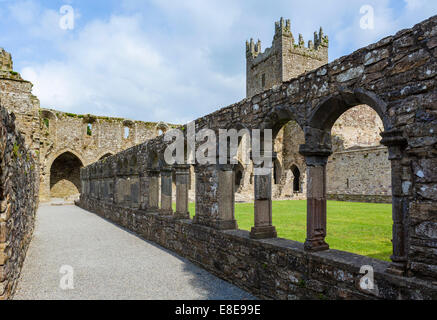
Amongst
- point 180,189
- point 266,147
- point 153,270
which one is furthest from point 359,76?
point 180,189

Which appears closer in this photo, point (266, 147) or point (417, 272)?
point (417, 272)

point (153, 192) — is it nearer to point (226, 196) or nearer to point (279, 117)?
point (226, 196)

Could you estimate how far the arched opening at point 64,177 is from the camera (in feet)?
94.7

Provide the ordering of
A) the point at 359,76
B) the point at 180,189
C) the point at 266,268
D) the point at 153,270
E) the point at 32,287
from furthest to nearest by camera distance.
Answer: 1. the point at 180,189
2. the point at 153,270
3. the point at 32,287
4. the point at 266,268
5. the point at 359,76

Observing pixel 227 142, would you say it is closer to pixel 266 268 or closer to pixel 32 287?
pixel 266 268

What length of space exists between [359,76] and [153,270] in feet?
15.6

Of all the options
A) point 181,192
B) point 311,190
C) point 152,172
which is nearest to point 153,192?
point 152,172

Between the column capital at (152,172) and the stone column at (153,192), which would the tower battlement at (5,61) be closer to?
the column capital at (152,172)

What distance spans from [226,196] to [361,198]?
18296 mm

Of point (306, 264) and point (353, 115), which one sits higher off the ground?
point (353, 115)

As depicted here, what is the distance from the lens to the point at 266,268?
457cm

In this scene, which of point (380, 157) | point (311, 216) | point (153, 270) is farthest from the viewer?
point (380, 157)

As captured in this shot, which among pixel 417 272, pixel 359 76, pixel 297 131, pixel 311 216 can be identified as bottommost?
pixel 417 272

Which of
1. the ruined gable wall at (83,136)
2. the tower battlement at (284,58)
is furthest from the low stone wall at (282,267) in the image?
the tower battlement at (284,58)
